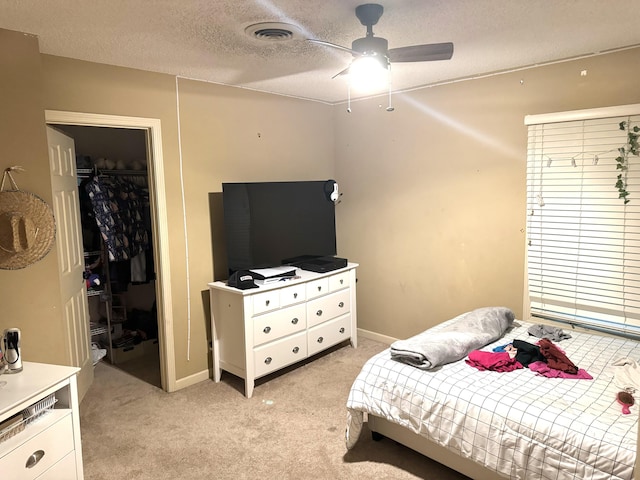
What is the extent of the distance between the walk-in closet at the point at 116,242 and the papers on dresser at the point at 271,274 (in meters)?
1.20

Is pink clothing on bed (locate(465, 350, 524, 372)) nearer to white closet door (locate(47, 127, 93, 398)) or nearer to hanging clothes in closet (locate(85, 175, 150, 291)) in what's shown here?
white closet door (locate(47, 127, 93, 398))

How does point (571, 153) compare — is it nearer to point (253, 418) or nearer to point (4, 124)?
point (253, 418)

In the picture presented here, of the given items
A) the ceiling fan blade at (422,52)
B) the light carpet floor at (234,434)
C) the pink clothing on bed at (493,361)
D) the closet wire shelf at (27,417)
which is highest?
the ceiling fan blade at (422,52)

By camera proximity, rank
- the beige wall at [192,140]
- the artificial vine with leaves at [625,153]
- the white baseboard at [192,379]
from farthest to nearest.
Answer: the white baseboard at [192,379] → the beige wall at [192,140] → the artificial vine with leaves at [625,153]

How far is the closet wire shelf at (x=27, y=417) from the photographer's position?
180cm

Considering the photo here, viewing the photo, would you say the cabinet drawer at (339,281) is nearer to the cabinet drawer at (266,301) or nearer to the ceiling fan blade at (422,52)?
the cabinet drawer at (266,301)

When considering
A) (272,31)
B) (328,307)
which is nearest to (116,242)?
(328,307)

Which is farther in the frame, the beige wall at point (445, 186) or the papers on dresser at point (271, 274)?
the papers on dresser at point (271, 274)

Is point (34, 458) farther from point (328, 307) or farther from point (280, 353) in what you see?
point (328, 307)

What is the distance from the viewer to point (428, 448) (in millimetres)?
2486

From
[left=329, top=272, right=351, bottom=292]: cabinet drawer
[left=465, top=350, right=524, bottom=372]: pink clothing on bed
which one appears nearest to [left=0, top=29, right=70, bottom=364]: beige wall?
[left=329, top=272, right=351, bottom=292]: cabinet drawer

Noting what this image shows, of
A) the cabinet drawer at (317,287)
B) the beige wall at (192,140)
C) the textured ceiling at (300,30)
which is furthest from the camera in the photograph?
the cabinet drawer at (317,287)

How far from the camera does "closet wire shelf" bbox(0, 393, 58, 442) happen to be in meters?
1.80

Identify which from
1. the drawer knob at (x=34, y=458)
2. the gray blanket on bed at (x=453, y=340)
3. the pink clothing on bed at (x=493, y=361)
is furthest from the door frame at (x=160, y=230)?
the pink clothing on bed at (x=493, y=361)
